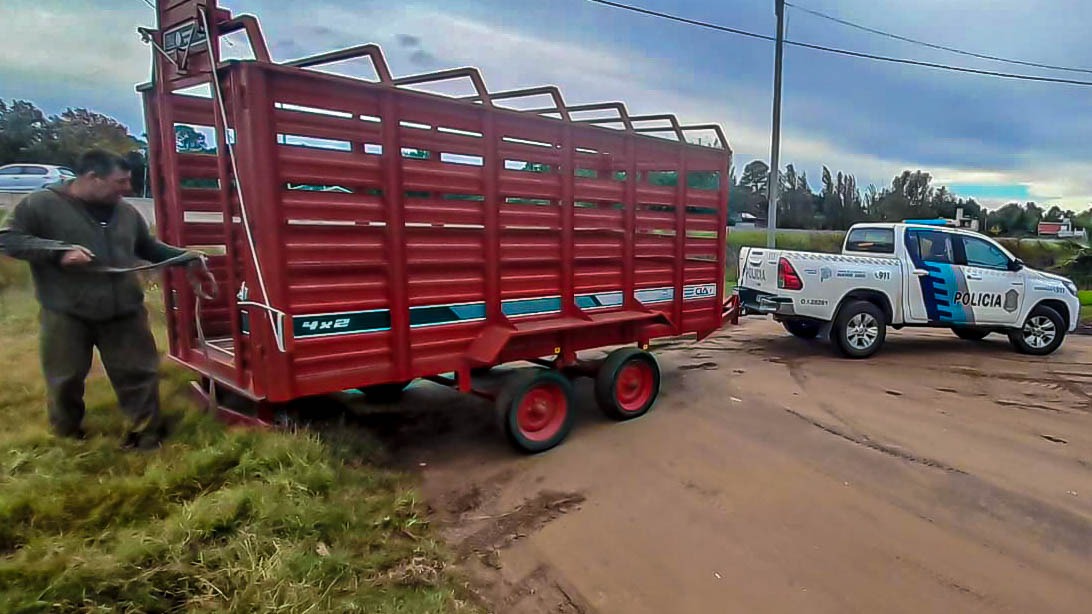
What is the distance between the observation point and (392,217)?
3941 millimetres

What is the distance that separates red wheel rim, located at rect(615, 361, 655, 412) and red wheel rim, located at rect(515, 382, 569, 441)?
2.60 feet

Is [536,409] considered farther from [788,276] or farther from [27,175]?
[27,175]

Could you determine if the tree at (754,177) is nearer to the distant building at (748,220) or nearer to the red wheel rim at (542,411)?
the distant building at (748,220)

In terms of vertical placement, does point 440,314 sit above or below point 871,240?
below

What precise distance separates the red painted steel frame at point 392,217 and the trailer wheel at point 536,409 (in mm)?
227

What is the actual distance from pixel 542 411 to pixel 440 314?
1218 mm

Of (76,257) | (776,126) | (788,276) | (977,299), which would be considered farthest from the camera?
(776,126)

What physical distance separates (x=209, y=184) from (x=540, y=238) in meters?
2.41

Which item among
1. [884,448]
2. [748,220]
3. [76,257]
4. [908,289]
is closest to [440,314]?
[76,257]

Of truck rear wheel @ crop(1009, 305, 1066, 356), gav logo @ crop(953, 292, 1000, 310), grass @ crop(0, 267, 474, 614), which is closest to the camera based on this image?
grass @ crop(0, 267, 474, 614)

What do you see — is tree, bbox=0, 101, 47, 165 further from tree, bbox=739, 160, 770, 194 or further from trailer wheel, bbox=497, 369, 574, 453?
tree, bbox=739, 160, 770, 194

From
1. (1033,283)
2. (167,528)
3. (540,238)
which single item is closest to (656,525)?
(540,238)

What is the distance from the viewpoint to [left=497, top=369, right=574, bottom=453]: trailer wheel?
462cm

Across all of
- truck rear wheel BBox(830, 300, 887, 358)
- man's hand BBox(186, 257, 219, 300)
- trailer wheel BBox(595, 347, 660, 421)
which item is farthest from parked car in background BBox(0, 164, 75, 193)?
truck rear wheel BBox(830, 300, 887, 358)
